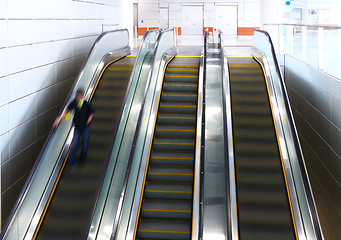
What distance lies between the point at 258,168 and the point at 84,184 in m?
3.06

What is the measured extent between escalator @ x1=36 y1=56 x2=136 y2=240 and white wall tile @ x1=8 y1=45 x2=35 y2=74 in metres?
1.49

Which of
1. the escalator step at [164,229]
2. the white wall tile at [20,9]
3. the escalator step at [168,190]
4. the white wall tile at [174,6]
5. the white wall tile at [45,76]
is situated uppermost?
the white wall tile at [174,6]

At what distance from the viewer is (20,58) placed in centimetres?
665

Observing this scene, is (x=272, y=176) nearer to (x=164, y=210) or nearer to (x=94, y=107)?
(x=164, y=210)

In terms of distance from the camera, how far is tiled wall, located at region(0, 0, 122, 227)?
6.18 meters

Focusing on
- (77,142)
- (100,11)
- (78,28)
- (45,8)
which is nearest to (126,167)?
(77,142)

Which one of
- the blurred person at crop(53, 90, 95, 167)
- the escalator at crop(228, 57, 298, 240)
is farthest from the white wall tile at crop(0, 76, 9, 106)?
the escalator at crop(228, 57, 298, 240)

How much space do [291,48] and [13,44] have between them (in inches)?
287

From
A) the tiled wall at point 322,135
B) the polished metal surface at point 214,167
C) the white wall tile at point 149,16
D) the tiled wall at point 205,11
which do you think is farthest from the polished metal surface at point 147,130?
the white wall tile at point 149,16

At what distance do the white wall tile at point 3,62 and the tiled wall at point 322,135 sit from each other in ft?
18.3

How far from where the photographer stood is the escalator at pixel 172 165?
21.0ft

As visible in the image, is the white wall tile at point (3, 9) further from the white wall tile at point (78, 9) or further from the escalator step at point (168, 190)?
the escalator step at point (168, 190)

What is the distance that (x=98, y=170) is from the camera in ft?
21.4

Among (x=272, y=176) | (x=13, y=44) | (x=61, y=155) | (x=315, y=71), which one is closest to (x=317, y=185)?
(x=272, y=176)
